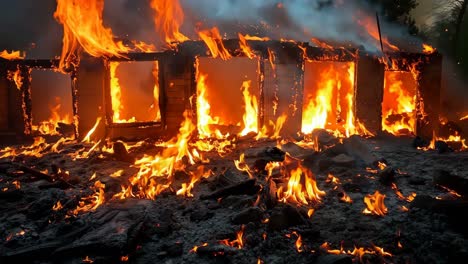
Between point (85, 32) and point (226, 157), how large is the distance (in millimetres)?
7248

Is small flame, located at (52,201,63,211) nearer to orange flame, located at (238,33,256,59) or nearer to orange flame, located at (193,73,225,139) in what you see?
orange flame, located at (193,73,225,139)

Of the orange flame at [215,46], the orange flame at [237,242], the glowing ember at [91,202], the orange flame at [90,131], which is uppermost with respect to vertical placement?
the orange flame at [215,46]

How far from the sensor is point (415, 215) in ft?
21.2

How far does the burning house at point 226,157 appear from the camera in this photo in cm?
578

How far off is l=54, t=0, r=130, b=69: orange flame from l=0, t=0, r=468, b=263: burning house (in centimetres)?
5

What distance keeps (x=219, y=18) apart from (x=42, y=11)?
916cm

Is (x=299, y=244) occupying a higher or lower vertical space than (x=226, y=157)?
lower

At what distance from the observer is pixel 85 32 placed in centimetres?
1355

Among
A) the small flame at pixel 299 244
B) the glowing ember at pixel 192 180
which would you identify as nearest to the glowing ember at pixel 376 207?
the small flame at pixel 299 244

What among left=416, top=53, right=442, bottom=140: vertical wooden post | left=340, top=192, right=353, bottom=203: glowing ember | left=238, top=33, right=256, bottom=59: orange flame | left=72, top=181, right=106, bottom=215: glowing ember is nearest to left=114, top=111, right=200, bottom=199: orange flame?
left=72, top=181, right=106, bottom=215: glowing ember

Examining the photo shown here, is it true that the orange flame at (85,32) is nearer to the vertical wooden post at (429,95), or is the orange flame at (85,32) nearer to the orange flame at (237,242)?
the orange flame at (237,242)

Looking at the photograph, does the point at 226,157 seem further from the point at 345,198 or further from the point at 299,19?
the point at 299,19

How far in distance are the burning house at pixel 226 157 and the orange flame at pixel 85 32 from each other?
1.9 inches

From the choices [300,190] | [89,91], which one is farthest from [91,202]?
[89,91]
